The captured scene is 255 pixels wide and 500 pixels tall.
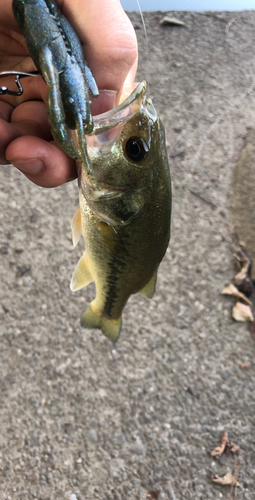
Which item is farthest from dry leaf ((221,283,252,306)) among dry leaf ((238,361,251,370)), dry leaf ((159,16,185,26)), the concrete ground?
dry leaf ((159,16,185,26))

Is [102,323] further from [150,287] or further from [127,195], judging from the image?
[127,195]

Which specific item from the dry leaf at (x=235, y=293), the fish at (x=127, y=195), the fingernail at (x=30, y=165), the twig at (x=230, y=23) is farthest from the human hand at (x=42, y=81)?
the twig at (x=230, y=23)

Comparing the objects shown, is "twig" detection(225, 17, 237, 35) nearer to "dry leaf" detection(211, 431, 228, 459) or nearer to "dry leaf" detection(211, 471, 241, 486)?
"dry leaf" detection(211, 431, 228, 459)

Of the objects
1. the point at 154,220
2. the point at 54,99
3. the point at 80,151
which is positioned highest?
the point at 54,99

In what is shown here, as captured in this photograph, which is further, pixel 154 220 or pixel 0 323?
pixel 0 323

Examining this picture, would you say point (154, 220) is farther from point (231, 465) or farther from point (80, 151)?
point (231, 465)

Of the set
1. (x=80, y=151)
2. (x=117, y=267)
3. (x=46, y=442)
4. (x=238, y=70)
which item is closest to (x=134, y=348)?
(x=46, y=442)

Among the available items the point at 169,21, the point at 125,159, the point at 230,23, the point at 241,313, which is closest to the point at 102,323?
the point at 125,159
